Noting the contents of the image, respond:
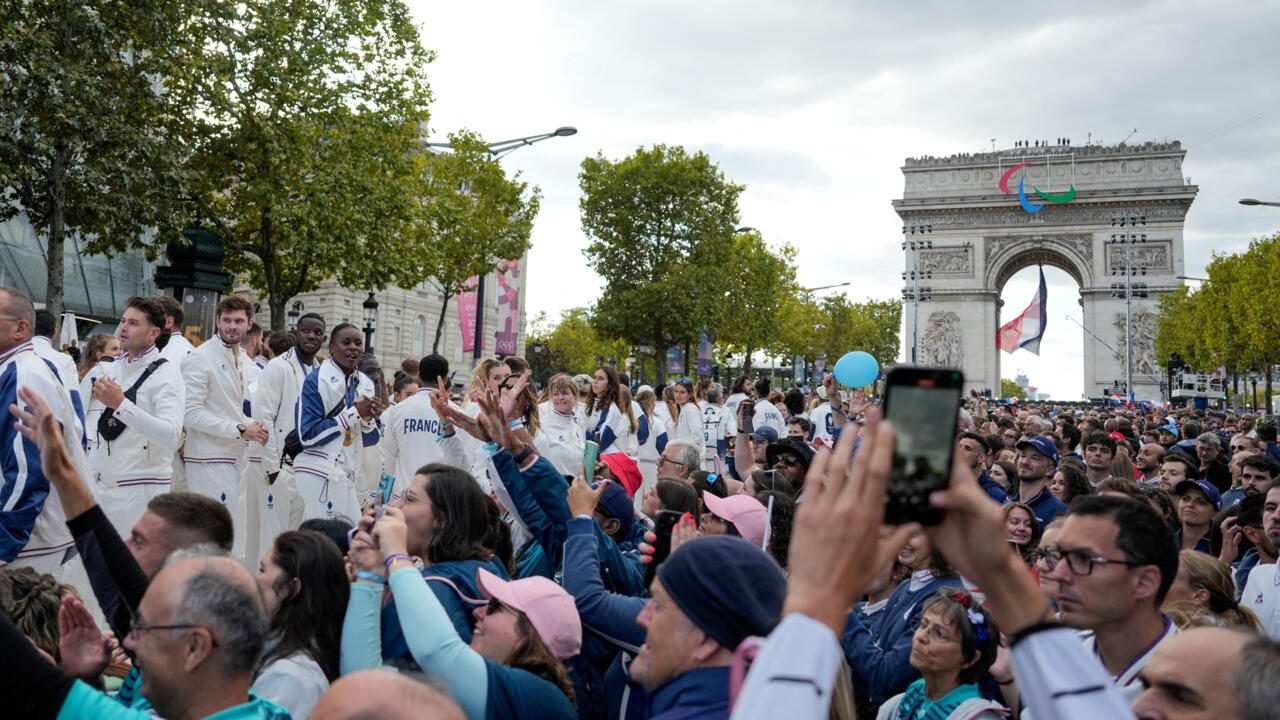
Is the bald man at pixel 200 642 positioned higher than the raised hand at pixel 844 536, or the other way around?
the raised hand at pixel 844 536

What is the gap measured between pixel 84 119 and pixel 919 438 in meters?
19.5

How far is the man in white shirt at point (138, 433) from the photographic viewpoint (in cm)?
743

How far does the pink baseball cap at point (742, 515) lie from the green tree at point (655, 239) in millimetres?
38762

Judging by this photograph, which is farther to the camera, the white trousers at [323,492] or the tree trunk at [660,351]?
the tree trunk at [660,351]

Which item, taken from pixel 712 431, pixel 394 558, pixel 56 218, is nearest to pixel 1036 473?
Answer: pixel 394 558

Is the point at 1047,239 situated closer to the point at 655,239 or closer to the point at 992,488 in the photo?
the point at 655,239

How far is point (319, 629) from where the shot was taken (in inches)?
148

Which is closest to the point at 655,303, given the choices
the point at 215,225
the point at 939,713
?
the point at 215,225

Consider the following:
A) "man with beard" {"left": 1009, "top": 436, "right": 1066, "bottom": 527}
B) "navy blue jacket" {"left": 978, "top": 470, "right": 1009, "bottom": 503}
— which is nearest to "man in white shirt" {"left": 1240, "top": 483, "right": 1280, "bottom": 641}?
"man with beard" {"left": 1009, "top": 436, "right": 1066, "bottom": 527}

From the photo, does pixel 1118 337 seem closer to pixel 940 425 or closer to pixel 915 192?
pixel 915 192

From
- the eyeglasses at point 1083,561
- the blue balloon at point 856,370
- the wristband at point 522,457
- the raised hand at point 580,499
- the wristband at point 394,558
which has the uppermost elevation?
the blue balloon at point 856,370

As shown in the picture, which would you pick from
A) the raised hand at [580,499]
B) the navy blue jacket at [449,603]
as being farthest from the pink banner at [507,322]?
the navy blue jacket at [449,603]

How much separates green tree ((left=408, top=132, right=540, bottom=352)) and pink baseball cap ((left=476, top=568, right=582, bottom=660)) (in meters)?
26.4

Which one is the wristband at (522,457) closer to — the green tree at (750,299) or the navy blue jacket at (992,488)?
the navy blue jacket at (992,488)
